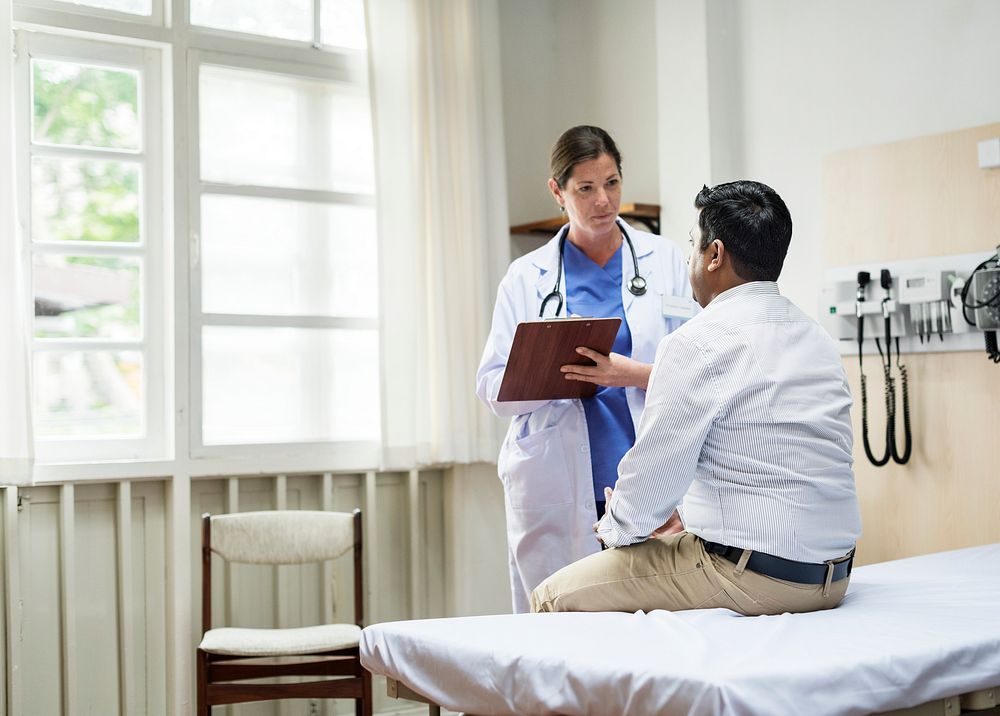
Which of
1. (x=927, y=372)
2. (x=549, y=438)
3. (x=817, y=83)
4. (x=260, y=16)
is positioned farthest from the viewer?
(x=260, y=16)

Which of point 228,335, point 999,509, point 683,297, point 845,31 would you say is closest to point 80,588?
point 228,335

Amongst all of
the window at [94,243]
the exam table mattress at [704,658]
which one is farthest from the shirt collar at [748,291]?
the window at [94,243]

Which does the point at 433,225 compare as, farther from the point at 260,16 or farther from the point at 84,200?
the point at 84,200

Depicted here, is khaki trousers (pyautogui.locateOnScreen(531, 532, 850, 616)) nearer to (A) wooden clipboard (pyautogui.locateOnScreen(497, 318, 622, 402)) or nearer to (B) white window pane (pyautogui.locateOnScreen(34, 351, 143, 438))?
(A) wooden clipboard (pyautogui.locateOnScreen(497, 318, 622, 402))

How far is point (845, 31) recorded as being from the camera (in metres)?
3.22

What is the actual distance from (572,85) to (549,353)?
2.20 meters

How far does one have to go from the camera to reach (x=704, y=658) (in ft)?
4.83

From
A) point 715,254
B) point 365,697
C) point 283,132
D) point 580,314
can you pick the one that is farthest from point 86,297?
point 715,254

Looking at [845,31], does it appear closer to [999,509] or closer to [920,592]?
[999,509]

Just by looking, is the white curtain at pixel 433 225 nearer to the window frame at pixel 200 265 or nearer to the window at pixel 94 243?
the window frame at pixel 200 265

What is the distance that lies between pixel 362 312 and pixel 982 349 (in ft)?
6.72

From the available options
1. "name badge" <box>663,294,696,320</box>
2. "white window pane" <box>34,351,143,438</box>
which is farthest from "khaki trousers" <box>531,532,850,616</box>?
"white window pane" <box>34,351,143,438</box>

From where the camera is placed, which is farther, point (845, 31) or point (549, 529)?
point (845, 31)

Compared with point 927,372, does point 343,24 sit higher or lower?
higher
